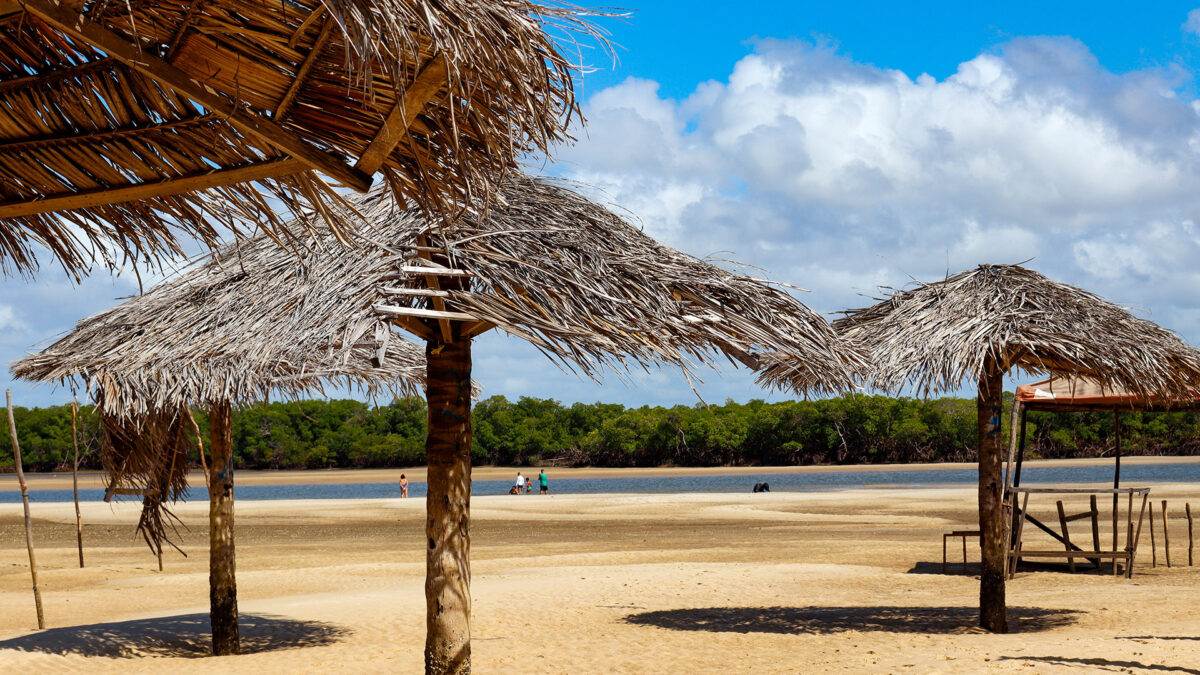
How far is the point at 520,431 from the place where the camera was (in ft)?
235

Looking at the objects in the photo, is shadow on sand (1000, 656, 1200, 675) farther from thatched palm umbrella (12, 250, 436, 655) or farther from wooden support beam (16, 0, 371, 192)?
wooden support beam (16, 0, 371, 192)

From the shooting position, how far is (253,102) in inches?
108

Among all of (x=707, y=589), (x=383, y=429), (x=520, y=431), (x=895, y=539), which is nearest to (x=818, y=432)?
(x=520, y=431)

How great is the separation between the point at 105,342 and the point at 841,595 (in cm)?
709

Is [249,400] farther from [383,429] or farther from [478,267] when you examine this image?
[383,429]

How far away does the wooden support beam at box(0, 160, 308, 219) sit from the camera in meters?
2.94

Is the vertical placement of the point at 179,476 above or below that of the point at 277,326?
below

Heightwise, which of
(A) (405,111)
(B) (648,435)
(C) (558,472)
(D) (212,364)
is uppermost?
(A) (405,111)

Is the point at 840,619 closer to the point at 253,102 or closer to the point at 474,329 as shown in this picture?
the point at 474,329

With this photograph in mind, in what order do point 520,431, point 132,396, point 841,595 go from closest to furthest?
point 132,396, point 841,595, point 520,431

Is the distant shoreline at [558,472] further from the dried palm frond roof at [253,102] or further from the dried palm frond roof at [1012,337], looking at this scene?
the dried palm frond roof at [253,102]

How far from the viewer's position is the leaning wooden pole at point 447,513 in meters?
5.68

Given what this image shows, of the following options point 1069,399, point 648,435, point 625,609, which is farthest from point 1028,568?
point 648,435

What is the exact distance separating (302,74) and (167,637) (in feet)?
23.6
